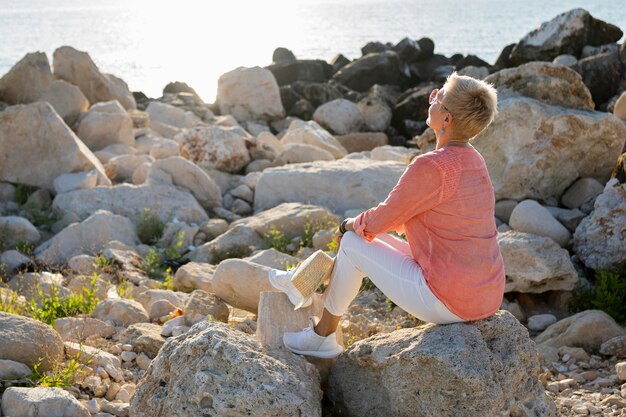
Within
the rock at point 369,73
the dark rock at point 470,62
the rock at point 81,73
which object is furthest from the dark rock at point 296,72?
the rock at point 81,73

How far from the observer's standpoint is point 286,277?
5.79 m

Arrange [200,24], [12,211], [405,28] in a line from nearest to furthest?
[12,211] < [405,28] < [200,24]

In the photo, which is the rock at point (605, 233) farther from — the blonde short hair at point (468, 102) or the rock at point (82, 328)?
the rock at point (82, 328)

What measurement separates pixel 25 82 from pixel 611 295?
11073 millimetres

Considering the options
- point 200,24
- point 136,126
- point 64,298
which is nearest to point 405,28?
point 200,24

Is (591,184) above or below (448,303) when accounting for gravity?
below

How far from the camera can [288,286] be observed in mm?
5762

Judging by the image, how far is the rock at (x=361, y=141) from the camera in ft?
59.4

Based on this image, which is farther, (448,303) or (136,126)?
(136,126)

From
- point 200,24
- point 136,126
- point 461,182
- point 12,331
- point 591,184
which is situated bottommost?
point 200,24

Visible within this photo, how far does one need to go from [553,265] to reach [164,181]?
5804mm

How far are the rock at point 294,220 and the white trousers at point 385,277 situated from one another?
14.2ft

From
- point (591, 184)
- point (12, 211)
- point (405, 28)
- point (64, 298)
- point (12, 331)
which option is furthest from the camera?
point (405, 28)

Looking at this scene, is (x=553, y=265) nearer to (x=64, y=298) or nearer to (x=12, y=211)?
(x=64, y=298)
